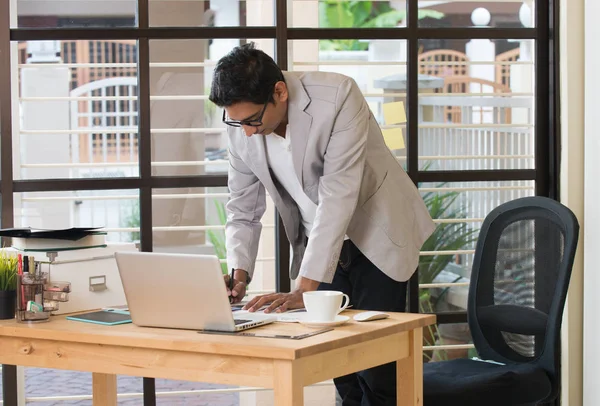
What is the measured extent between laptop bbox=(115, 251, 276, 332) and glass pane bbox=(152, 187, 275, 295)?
111 centimetres

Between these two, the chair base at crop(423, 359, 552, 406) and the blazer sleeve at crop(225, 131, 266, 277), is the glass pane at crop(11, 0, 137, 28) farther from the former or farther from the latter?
the chair base at crop(423, 359, 552, 406)

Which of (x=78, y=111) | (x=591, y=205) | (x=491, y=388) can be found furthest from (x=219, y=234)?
(x=591, y=205)

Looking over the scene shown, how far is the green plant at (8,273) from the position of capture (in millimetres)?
2463

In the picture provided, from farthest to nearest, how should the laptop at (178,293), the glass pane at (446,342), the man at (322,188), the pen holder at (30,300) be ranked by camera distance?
the glass pane at (446,342) < the man at (322,188) < the pen holder at (30,300) < the laptop at (178,293)

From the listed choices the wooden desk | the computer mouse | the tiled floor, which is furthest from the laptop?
the tiled floor

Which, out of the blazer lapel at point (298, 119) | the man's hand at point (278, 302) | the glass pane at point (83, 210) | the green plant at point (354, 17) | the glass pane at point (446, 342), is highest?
the green plant at point (354, 17)

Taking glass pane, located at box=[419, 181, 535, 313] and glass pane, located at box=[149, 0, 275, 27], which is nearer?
glass pane, located at box=[149, 0, 275, 27]

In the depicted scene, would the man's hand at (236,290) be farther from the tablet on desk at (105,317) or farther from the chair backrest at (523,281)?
the chair backrest at (523,281)

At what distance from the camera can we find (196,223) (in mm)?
3432

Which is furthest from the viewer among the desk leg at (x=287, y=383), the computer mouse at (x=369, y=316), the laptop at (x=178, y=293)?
the computer mouse at (x=369, y=316)

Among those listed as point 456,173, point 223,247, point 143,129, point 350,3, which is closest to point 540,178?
point 456,173

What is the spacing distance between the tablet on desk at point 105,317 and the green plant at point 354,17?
1435mm

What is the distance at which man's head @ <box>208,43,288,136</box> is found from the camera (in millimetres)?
2502

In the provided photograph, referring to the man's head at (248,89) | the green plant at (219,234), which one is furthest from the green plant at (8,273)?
the green plant at (219,234)
